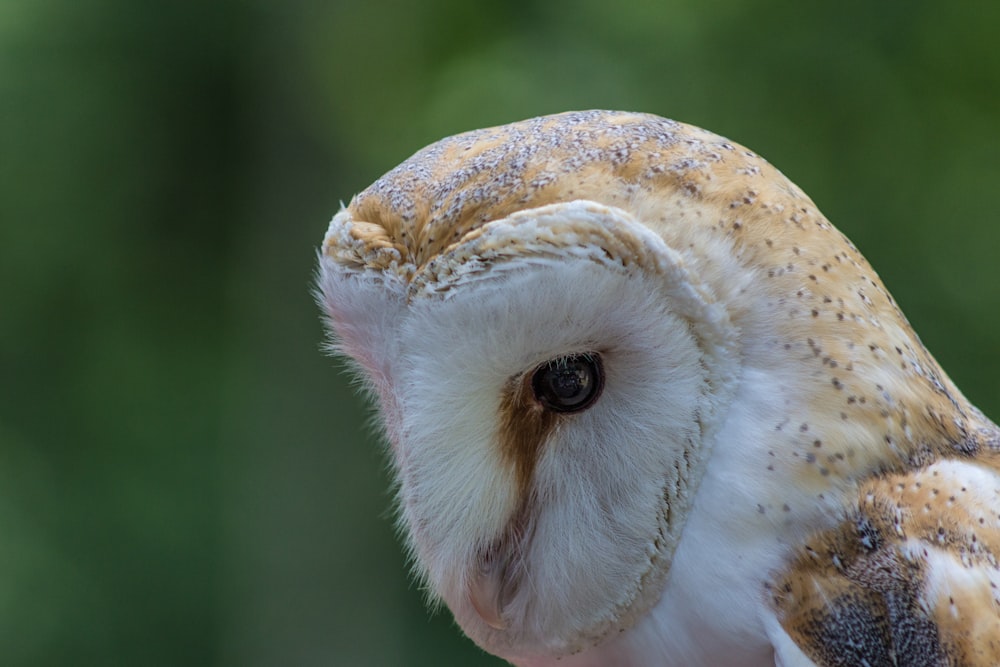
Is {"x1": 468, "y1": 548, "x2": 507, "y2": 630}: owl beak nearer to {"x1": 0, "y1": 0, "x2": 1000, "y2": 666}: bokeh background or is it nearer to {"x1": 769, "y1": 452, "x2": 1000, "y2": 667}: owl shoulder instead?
{"x1": 769, "y1": 452, "x2": 1000, "y2": 667}: owl shoulder

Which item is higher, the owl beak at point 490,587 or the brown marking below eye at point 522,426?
the brown marking below eye at point 522,426

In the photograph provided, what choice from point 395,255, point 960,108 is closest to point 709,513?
point 395,255

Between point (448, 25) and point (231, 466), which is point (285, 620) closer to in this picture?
point (231, 466)

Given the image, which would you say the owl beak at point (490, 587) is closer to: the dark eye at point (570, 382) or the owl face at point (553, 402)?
the owl face at point (553, 402)

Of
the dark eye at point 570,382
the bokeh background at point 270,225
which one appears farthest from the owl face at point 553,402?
the bokeh background at point 270,225

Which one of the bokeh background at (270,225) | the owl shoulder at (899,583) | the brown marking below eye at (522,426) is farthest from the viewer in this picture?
the bokeh background at (270,225)

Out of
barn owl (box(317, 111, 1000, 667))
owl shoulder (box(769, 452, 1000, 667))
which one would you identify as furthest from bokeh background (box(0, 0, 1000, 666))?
owl shoulder (box(769, 452, 1000, 667))
